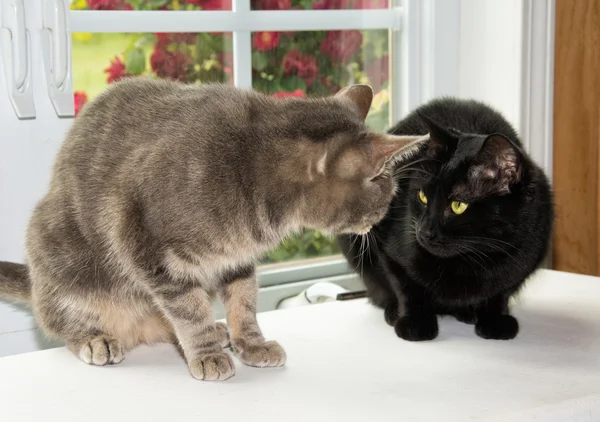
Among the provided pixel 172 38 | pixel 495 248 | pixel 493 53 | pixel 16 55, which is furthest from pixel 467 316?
pixel 16 55

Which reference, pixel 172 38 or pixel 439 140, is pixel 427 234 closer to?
pixel 439 140

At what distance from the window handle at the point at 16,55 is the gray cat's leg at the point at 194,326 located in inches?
24.1

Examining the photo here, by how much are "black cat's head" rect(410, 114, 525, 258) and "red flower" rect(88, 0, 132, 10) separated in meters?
0.79

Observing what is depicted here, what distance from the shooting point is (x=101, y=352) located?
4.30ft

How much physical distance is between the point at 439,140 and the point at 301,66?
76 centimetres

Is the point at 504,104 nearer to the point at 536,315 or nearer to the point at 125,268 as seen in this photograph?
the point at 536,315

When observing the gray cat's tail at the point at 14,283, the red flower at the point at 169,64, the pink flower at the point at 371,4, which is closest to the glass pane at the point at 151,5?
the red flower at the point at 169,64

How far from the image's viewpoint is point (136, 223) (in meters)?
1.24

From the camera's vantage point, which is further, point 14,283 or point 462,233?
point 14,283

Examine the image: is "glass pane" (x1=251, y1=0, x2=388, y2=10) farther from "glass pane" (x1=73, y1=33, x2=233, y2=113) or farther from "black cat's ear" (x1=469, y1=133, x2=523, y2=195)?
"black cat's ear" (x1=469, y1=133, x2=523, y2=195)

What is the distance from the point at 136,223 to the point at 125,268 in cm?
11

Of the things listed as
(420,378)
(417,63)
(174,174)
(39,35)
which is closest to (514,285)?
(420,378)

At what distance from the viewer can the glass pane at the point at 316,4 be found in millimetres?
1919

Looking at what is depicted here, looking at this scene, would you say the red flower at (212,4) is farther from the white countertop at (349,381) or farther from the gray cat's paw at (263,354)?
the gray cat's paw at (263,354)
